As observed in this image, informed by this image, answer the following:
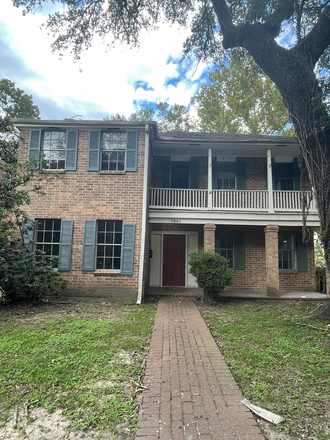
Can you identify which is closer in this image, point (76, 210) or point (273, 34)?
point (273, 34)

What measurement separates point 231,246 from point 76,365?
8144 millimetres

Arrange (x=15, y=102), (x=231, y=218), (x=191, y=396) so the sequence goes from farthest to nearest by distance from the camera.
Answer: (x=15, y=102), (x=231, y=218), (x=191, y=396)

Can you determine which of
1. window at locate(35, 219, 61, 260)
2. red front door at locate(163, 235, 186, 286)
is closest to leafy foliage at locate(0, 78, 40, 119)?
window at locate(35, 219, 61, 260)

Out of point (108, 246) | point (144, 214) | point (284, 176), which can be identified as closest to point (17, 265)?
point (108, 246)

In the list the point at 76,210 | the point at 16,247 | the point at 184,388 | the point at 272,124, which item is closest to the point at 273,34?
the point at 76,210

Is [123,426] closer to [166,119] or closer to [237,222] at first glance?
[237,222]

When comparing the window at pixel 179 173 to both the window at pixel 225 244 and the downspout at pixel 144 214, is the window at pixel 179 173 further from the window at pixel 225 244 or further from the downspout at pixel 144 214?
the window at pixel 225 244

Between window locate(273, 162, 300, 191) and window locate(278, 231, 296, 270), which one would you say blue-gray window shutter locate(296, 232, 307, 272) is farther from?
window locate(273, 162, 300, 191)

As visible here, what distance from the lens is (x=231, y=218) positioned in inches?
359

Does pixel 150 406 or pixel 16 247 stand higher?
pixel 16 247

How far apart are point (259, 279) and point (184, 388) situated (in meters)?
8.11

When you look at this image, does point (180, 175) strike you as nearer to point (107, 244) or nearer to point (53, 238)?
point (107, 244)

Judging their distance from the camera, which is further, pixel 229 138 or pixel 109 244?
pixel 229 138

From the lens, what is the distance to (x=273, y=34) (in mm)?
6605
